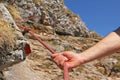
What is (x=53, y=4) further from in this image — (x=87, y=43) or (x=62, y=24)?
(x=87, y=43)

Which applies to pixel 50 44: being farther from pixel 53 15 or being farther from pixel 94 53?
pixel 94 53

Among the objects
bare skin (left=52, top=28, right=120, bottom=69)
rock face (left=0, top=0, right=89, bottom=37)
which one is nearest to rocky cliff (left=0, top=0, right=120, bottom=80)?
rock face (left=0, top=0, right=89, bottom=37)

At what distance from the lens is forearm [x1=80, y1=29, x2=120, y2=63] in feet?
11.7

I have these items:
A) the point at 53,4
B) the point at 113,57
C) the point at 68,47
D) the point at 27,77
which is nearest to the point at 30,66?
the point at 27,77

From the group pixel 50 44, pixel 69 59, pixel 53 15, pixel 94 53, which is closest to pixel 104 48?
pixel 94 53

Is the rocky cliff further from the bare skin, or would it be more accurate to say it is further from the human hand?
the bare skin

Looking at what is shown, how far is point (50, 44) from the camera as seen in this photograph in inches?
613

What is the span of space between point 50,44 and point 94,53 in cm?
1202

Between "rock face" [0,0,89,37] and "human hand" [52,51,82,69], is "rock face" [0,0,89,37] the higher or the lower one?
the higher one

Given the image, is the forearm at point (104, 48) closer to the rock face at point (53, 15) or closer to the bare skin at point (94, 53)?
the bare skin at point (94, 53)

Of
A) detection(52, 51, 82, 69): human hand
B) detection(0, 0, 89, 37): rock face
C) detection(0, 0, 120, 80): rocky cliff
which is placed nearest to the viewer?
detection(52, 51, 82, 69): human hand

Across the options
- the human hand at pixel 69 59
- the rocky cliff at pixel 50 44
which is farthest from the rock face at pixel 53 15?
the human hand at pixel 69 59

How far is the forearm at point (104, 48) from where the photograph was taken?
357 cm

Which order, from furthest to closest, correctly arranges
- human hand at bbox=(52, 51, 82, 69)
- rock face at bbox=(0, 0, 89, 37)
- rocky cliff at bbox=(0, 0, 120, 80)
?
rock face at bbox=(0, 0, 89, 37)
rocky cliff at bbox=(0, 0, 120, 80)
human hand at bbox=(52, 51, 82, 69)
